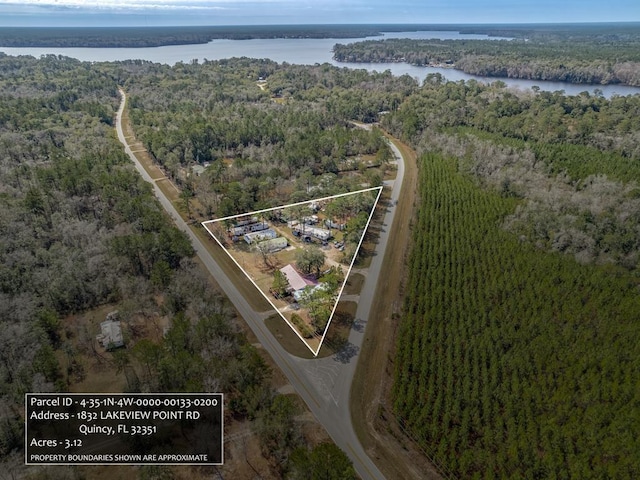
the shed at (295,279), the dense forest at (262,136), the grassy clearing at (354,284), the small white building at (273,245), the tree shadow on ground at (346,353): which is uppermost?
the dense forest at (262,136)

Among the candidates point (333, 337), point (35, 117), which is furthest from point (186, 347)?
point (35, 117)

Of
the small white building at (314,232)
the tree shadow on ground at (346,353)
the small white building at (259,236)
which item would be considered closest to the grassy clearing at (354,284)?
the small white building at (314,232)

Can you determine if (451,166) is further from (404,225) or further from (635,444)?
(635,444)

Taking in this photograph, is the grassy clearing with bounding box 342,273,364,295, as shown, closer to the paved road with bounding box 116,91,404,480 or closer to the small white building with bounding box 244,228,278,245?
the paved road with bounding box 116,91,404,480

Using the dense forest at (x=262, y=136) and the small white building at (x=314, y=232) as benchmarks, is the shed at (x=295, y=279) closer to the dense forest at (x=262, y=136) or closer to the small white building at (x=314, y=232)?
the small white building at (x=314, y=232)

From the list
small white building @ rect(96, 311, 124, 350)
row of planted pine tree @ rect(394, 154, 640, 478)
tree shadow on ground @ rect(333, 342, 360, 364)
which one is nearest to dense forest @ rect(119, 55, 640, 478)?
row of planted pine tree @ rect(394, 154, 640, 478)

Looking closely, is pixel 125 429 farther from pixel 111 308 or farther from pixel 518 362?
pixel 518 362

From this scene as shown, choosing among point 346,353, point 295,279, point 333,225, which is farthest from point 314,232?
point 346,353
